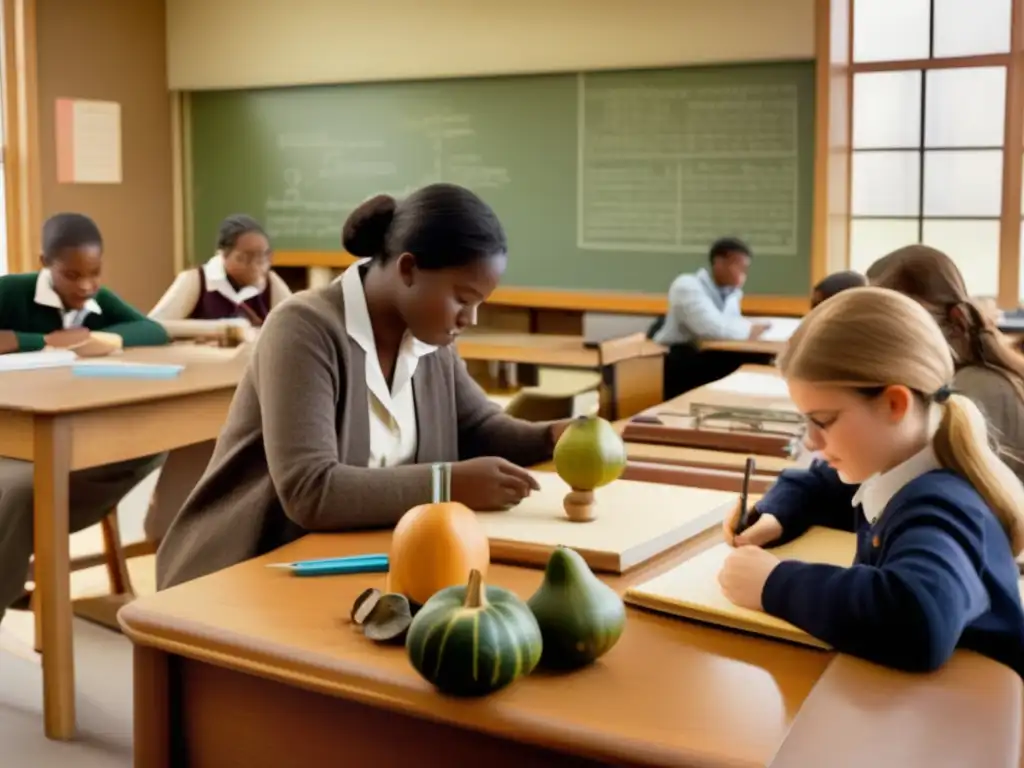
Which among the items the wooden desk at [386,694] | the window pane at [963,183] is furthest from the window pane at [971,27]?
the wooden desk at [386,694]

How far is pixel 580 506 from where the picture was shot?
4.89 feet

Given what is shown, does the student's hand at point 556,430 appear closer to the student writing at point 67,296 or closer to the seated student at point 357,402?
the seated student at point 357,402

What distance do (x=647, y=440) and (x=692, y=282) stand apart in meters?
3.11

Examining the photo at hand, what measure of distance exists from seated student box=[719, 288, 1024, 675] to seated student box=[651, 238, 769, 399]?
3.93 m

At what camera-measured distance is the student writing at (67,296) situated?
12.1 feet

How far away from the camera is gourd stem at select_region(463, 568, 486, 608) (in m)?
0.96

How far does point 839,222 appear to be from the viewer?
5.52 m

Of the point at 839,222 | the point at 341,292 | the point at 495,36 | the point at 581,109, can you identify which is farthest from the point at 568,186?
the point at 341,292

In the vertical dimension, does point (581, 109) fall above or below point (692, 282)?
above

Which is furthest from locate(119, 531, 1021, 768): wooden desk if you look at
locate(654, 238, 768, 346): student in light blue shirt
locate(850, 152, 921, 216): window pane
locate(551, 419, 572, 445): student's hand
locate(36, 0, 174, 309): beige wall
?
locate(36, 0, 174, 309): beige wall

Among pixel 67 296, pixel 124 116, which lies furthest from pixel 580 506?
pixel 124 116

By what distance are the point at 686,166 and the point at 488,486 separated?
13.7ft

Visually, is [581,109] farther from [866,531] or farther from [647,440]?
[866,531]

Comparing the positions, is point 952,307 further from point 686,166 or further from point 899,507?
point 686,166
